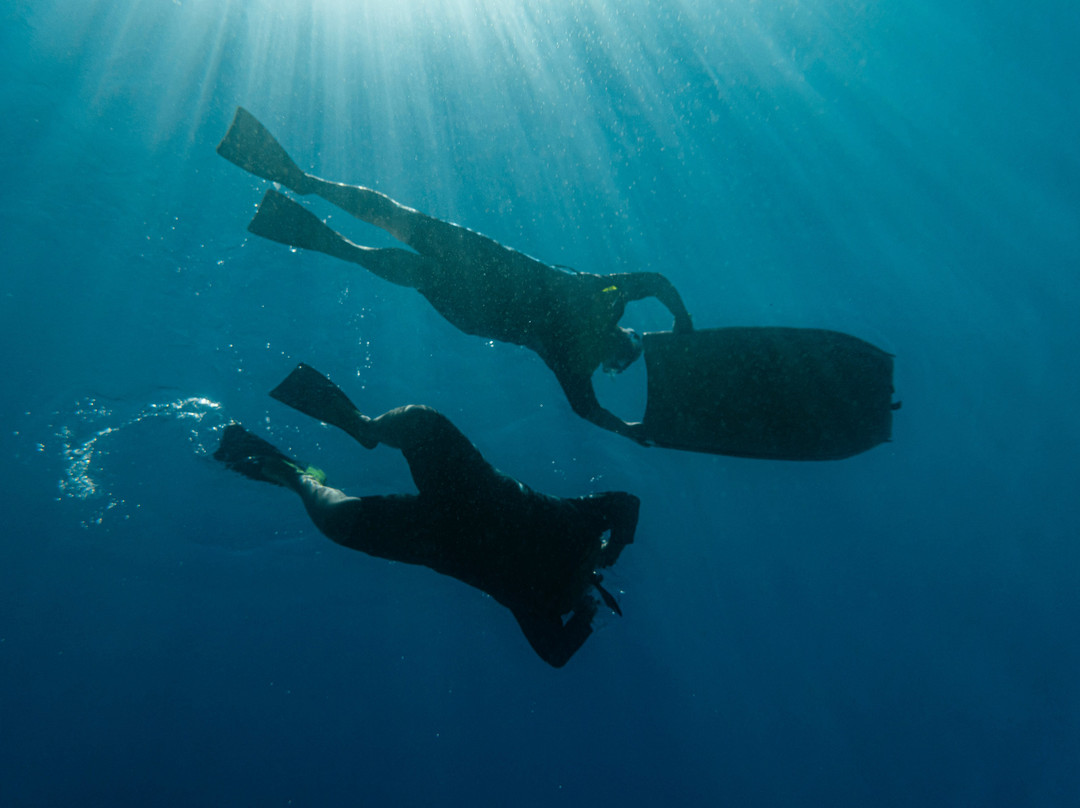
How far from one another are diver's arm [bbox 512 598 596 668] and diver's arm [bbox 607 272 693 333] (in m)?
2.54

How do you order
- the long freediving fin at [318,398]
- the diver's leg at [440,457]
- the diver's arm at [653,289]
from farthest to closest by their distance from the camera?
the diver's arm at [653,289]
the long freediving fin at [318,398]
the diver's leg at [440,457]

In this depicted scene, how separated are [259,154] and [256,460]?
107 inches

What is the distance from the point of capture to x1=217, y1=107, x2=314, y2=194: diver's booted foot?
12.7 ft

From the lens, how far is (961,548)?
17328 mm

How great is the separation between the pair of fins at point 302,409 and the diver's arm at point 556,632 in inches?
69.5

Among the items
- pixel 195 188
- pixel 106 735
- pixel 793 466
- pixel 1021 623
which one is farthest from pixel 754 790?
pixel 195 188

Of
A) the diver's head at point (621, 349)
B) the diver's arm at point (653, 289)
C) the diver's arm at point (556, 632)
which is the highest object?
the diver's arm at point (653, 289)

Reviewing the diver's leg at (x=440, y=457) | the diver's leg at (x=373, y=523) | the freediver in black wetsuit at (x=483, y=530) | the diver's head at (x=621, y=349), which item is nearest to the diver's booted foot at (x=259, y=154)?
the freediver in black wetsuit at (x=483, y=530)

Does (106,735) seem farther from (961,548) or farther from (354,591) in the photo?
(961,548)

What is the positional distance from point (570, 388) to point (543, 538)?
152 centimetres

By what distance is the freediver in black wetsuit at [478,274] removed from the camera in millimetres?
3914

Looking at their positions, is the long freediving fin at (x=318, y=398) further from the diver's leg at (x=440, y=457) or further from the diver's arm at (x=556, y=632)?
the diver's arm at (x=556, y=632)

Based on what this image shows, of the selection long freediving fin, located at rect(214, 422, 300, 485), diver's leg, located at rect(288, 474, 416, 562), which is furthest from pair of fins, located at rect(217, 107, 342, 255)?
diver's leg, located at rect(288, 474, 416, 562)

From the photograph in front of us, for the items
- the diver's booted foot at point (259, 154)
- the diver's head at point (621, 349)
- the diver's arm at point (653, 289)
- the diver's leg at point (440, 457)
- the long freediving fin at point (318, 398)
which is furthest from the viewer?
the diver's head at point (621, 349)
